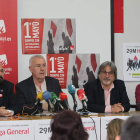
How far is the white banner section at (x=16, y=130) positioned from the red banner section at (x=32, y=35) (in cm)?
178

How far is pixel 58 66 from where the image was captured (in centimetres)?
400

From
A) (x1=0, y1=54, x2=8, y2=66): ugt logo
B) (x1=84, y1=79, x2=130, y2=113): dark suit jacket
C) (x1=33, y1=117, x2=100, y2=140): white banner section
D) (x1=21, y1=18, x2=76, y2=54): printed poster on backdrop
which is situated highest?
(x1=21, y1=18, x2=76, y2=54): printed poster on backdrop

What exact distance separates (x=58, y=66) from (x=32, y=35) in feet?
2.05

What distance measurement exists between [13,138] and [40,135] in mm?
239

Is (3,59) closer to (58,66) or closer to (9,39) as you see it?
(9,39)

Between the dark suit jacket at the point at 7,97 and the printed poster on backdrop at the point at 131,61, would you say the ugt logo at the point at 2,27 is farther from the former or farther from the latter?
the printed poster on backdrop at the point at 131,61

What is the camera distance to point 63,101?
2.51 meters

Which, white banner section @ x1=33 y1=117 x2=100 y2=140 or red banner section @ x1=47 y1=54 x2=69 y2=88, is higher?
→ red banner section @ x1=47 y1=54 x2=69 y2=88

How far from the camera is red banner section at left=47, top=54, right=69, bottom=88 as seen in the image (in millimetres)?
3969

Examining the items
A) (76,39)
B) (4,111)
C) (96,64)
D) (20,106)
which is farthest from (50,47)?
(4,111)

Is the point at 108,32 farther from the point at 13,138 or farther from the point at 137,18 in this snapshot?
the point at 13,138

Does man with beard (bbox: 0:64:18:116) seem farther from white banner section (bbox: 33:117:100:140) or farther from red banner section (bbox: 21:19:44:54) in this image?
white banner section (bbox: 33:117:100:140)

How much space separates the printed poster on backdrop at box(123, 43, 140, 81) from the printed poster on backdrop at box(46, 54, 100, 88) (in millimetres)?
488

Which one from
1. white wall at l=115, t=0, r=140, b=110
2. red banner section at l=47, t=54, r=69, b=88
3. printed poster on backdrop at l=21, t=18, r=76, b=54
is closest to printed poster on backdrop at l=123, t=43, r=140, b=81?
white wall at l=115, t=0, r=140, b=110
